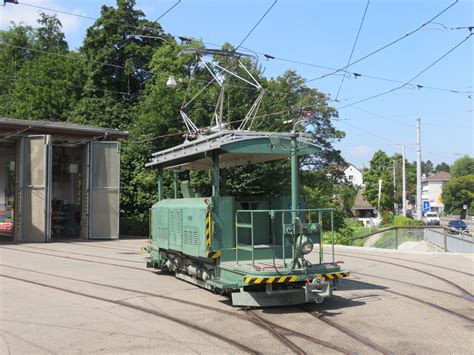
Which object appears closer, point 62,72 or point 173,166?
point 173,166

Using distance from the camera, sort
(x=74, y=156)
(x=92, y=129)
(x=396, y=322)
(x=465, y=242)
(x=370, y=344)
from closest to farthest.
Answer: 1. (x=370, y=344)
2. (x=396, y=322)
3. (x=465, y=242)
4. (x=92, y=129)
5. (x=74, y=156)

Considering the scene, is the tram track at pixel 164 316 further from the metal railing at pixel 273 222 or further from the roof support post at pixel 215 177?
the roof support post at pixel 215 177

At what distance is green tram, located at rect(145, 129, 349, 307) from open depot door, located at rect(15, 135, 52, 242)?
51.9ft

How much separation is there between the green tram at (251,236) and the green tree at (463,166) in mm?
125358

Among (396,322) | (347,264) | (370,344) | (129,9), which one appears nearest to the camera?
(370,344)

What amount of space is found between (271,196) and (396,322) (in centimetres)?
398

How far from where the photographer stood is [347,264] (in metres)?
15.5

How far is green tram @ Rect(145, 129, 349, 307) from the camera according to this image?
868 cm

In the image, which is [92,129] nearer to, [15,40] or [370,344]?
[370,344]

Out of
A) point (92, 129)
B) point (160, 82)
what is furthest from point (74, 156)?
point (160, 82)

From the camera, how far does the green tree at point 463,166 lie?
122938 millimetres

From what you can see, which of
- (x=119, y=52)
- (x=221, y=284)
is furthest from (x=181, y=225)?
(x=119, y=52)

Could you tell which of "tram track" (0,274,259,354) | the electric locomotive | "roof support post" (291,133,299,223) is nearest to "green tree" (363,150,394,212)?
the electric locomotive

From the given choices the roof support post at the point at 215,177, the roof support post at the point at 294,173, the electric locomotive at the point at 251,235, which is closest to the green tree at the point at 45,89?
the electric locomotive at the point at 251,235
